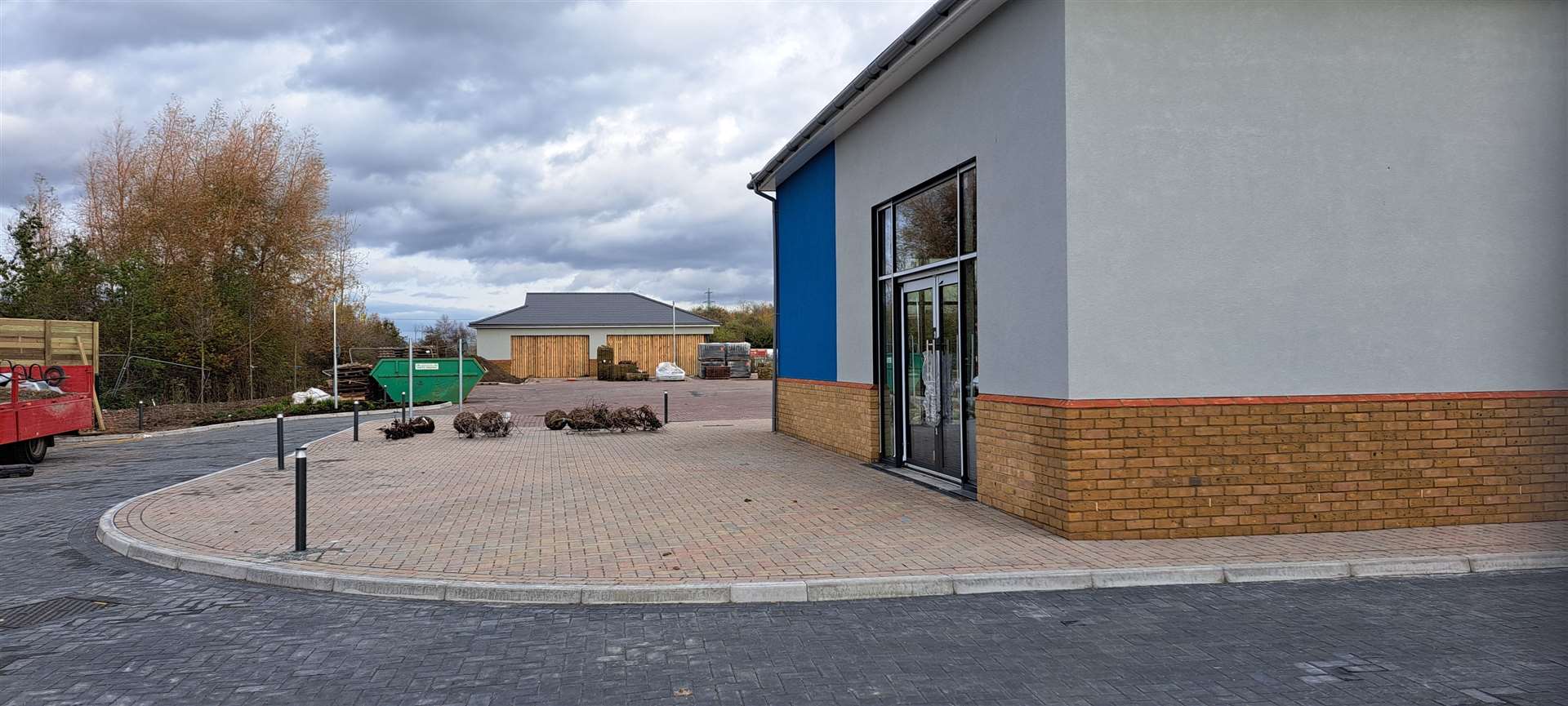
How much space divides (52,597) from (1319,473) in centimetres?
932

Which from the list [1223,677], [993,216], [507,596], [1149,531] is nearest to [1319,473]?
[1149,531]

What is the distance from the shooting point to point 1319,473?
784 centimetres

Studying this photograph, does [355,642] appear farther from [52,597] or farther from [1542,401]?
[1542,401]

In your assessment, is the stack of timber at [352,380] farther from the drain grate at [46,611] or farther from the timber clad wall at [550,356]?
the drain grate at [46,611]

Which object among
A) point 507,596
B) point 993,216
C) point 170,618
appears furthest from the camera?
point 993,216

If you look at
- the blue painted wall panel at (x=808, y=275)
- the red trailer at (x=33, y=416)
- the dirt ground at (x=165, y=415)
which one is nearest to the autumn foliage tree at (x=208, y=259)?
the dirt ground at (x=165, y=415)

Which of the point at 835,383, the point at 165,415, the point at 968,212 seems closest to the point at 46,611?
the point at 968,212

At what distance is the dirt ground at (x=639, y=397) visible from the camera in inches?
1013

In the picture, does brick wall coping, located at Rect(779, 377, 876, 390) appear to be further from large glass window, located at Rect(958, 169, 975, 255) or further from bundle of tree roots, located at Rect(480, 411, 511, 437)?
bundle of tree roots, located at Rect(480, 411, 511, 437)

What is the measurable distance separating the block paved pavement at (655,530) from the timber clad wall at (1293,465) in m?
0.19

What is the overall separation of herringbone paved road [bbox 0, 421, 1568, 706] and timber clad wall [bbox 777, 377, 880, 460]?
6.76 meters

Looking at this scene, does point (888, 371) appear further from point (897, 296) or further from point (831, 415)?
point (831, 415)

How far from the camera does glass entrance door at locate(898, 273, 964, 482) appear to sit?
10.7 metres

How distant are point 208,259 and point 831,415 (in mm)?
21963
